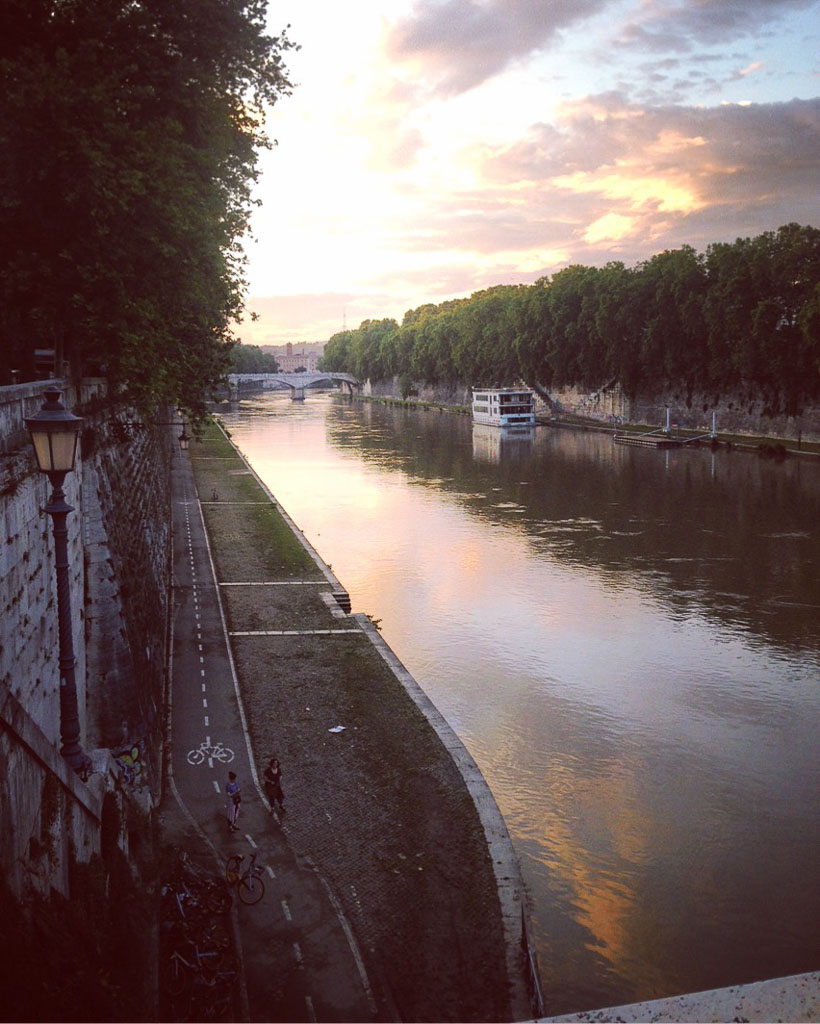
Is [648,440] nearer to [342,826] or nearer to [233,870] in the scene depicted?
[342,826]

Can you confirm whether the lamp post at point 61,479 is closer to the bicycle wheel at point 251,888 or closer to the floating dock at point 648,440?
the bicycle wheel at point 251,888

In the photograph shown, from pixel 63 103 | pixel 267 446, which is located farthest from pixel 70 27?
pixel 267 446

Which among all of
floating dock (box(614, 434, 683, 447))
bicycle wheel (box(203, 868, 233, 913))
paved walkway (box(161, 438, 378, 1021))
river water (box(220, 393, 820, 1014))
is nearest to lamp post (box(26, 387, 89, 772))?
bicycle wheel (box(203, 868, 233, 913))

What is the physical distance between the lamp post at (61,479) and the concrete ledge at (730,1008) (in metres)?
6.77

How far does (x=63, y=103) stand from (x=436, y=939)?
16959 mm

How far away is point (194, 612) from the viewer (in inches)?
1204

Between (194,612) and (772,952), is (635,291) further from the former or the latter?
(772,952)

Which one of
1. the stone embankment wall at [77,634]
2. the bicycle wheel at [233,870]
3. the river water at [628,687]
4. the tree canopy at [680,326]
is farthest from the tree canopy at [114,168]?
the tree canopy at [680,326]

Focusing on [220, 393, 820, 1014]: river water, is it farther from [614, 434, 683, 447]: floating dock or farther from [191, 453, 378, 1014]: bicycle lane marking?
[614, 434, 683, 447]: floating dock

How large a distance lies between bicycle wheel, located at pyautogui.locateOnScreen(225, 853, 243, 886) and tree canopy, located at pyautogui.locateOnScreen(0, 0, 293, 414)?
10.8m

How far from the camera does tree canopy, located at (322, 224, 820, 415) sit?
7556 cm

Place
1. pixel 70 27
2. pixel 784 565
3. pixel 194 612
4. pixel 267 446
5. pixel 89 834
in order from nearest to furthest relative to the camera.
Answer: pixel 89 834
pixel 70 27
pixel 194 612
pixel 784 565
pixel 267 446

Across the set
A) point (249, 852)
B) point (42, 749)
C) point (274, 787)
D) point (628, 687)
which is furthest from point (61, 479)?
point (628, 687)

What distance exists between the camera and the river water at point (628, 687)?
15586mm
